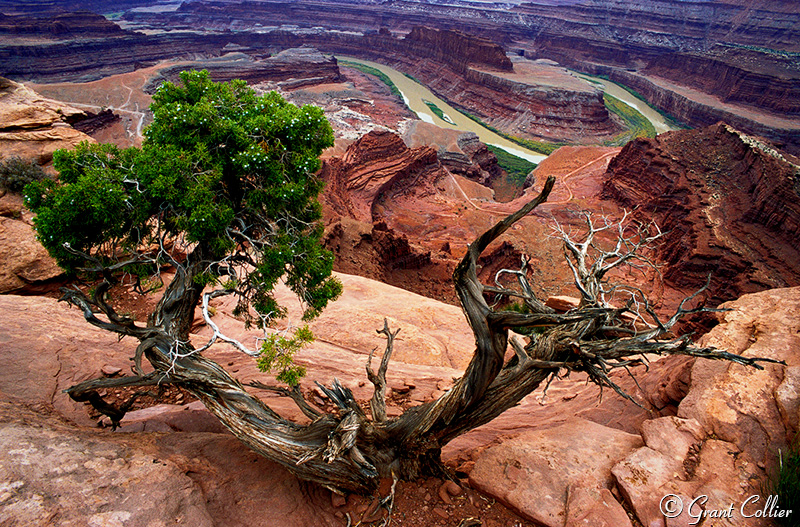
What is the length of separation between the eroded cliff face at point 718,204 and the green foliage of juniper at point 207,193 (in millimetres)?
19629

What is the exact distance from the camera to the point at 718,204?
1228 inches

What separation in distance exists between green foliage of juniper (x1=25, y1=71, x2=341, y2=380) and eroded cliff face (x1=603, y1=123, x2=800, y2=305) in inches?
773

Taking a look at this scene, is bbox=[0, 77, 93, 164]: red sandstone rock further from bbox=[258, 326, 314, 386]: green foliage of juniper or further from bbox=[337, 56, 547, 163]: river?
bbox=[337, 56, 547, 163]: river

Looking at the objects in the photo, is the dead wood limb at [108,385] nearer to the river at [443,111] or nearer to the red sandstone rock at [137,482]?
the red sandstone rock at [137,482]

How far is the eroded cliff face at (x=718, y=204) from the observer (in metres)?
25.2

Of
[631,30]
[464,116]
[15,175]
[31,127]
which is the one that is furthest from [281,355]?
[631,30]

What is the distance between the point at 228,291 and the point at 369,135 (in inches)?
1479

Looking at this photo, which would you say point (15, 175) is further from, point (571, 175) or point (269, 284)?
point (571, 175)

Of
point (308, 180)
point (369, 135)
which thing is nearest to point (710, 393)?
point (308, 180)

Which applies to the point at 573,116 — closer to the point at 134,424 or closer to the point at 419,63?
the point at 419,63

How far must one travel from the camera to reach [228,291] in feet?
23.8

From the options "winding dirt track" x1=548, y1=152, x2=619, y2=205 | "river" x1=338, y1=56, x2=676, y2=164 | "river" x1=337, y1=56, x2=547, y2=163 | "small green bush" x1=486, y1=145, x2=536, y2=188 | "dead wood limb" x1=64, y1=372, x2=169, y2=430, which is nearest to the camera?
"dead wood limb" x1=64, y1=372, x2=169, y2=430

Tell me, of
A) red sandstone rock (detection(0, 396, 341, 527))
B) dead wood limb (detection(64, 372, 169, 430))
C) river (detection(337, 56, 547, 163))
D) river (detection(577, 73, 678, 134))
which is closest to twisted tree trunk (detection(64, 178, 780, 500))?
dead wood limb (detection(64, 372, 169, 430))

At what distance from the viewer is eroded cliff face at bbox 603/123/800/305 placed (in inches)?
993
